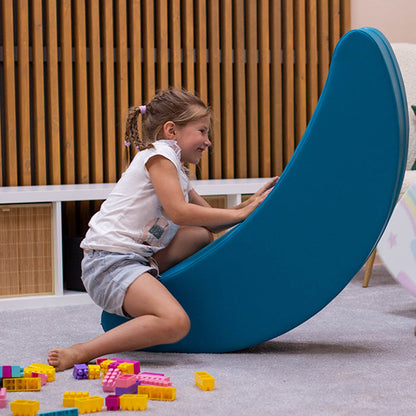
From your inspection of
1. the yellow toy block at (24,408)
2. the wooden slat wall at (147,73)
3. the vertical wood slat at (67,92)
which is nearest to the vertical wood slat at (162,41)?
the wooden slat wall at (147,73)

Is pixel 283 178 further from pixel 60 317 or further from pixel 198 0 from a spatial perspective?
pixel 198 0

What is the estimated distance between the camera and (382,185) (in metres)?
1.71

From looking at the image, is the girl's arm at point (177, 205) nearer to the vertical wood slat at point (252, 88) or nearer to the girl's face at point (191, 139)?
the girl's face at point (191, 139)

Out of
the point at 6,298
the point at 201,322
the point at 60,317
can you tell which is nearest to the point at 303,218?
the point at 201,322

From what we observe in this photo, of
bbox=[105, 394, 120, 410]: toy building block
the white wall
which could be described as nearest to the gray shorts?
bbox=[105, 394, 120, 410]: toy building block

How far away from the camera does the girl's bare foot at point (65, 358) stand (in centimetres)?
172

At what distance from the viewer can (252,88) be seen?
141 inches

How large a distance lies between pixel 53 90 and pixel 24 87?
0.13 metres

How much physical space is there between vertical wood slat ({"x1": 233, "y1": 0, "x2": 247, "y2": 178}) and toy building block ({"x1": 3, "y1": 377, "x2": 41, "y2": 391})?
2182 millimetres

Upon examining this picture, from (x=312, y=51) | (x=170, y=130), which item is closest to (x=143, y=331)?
(x=170, y=130)

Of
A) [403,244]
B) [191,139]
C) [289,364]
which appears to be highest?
[191,139]

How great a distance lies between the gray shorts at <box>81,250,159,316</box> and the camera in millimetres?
1835

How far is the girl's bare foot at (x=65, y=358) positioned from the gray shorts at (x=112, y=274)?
155 mm

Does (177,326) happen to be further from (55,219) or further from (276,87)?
(276,87)
